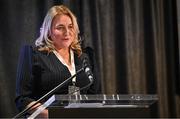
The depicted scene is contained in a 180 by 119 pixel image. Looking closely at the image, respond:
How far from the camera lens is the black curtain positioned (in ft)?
12.3

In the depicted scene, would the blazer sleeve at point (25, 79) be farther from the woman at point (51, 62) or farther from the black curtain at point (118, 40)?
the black curtain at point (118, 40)

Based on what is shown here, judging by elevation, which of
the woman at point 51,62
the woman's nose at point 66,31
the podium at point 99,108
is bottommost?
the podium at point 99,108

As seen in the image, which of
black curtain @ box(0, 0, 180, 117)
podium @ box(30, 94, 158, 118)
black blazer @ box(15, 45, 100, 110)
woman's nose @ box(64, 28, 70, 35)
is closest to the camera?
podium @ box(30, 94, 158, 118)

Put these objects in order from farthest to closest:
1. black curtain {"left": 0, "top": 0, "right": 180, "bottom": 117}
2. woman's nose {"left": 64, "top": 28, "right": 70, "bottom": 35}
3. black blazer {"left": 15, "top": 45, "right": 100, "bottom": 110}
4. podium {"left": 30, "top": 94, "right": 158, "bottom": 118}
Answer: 1. black curtain {"left": 0, "top": 0, "right": 180, "bottom": 117}
2. woman's nose {"left": 64, "top": 28, "right": 70, "bottom": 35}
3. black blazer {"left": 15, "top": 45, "right": 100, "bottom": 110}
4. podium {"left": 30, "top": 94, "right": 158, "bottom": 118}

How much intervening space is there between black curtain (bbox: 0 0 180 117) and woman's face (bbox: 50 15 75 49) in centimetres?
102

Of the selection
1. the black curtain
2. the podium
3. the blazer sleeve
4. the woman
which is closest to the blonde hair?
the woman

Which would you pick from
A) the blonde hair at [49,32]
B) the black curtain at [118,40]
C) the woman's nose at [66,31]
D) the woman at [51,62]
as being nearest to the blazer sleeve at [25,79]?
the woman at [51,62]

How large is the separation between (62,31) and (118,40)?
117 cm

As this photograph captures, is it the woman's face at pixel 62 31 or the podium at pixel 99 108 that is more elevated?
the woman's face at pixel 62 31

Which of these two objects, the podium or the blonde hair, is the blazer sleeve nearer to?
the blonde hair

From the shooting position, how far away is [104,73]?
3787 mm

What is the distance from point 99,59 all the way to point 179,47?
0.78 meters

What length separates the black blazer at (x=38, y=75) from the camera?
2561mm

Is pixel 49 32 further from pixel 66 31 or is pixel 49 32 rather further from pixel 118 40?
pixel 118 40
